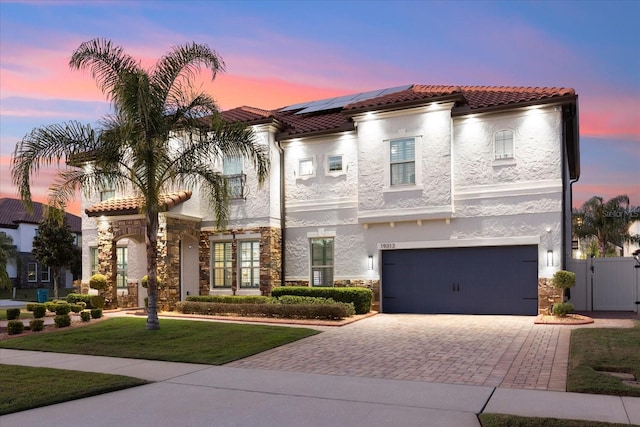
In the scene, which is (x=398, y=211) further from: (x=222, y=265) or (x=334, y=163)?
(x=222, y=265)

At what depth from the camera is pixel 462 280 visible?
1766cm

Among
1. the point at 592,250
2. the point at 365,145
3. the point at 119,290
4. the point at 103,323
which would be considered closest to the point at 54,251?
the point at 119,290

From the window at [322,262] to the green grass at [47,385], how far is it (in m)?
11.5

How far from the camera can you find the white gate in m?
18.0

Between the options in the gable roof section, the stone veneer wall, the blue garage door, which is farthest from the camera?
the gable roof section

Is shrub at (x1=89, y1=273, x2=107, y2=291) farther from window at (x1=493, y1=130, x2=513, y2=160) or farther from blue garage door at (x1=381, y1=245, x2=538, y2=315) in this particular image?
window at (x1=493, y1=130, x2=513, y2=160)

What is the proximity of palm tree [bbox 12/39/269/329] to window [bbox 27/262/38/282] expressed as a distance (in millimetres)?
37546

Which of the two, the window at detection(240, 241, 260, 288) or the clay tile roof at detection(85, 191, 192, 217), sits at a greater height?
the clay tile roof at detection(85, 191, 192, 217)

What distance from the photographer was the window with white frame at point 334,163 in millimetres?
19609

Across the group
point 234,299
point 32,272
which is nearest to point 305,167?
point 234,299

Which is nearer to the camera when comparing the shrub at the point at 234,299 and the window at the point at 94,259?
the shrub at the point at 234,299

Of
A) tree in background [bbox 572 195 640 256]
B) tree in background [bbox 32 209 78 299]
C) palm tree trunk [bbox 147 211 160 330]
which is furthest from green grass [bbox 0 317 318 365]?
tree in background [bbox 572 195 640 256]

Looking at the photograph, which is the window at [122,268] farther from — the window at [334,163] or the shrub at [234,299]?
the window at [334,163]

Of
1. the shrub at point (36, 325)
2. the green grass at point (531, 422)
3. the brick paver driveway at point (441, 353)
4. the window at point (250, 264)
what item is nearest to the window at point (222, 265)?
the window at point (250, 264)
